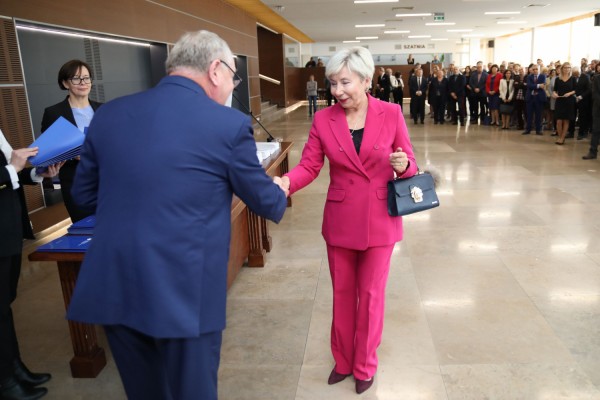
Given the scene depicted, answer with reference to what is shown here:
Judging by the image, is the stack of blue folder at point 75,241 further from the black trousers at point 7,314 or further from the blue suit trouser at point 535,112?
the blue suit trouser at point 535,112

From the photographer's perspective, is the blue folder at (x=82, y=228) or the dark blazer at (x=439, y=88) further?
the dark blazer at (x=439, y=88)

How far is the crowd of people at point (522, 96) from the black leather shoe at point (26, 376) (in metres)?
8.58

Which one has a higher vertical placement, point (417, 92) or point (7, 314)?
point (417, 92)

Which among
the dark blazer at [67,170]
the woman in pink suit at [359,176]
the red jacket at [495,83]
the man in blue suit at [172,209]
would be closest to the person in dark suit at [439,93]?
the red jacket at [495,83]

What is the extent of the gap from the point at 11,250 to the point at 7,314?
0.33 meters

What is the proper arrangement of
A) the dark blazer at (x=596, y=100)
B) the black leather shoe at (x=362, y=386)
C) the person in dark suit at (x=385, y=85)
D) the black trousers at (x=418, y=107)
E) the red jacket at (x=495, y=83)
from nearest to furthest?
the black leather shoe at (x=362, y=386) → the dark blazer at (x=596, y=100) → the red jacket at (x=495, y=83) → the black trousers at (x=418, y=107) → the person in dark suit at (x=385, y=85)

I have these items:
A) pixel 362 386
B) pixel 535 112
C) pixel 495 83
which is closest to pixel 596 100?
pixel 535 112

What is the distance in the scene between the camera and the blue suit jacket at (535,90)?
11.4m

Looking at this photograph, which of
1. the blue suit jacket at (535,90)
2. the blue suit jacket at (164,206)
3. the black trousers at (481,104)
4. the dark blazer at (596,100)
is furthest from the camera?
the black trousers at (481,104)

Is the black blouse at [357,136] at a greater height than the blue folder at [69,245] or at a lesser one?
greater

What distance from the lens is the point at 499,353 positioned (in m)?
2.87

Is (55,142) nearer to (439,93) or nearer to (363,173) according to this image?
(363,173)

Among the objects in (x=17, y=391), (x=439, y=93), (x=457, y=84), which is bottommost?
(x=17, y=391)

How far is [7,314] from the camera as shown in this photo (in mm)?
2443
